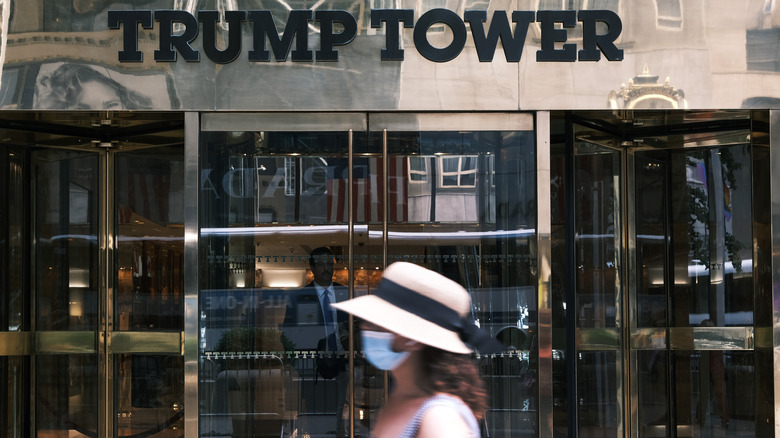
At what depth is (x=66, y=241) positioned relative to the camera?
28.5 feet

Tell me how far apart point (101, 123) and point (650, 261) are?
15.7 ft

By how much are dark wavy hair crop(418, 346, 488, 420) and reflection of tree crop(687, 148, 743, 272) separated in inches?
222

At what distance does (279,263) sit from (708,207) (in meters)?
3.72

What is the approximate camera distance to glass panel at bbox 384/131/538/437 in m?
7.39

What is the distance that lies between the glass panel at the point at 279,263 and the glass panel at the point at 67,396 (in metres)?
1.95

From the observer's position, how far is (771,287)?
290 inches

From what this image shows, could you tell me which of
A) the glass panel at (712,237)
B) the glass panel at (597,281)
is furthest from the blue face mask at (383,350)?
the glass panel at (712,237)

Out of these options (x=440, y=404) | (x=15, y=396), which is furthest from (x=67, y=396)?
(x=440, y=404)

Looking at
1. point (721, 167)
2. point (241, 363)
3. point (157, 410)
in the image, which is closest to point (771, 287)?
point (721, 167)

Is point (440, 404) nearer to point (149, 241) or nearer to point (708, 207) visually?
point (708, 207)

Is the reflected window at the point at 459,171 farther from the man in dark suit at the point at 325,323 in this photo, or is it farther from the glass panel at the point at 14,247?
the glass panel at the point at 14,247

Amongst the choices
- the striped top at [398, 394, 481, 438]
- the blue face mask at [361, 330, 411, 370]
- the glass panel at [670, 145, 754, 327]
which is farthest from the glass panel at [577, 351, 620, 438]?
the striped top at [398, 394, 481, 438]

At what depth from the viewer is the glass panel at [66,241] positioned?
859cm

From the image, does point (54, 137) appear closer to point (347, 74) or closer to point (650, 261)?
point (347, 74)
